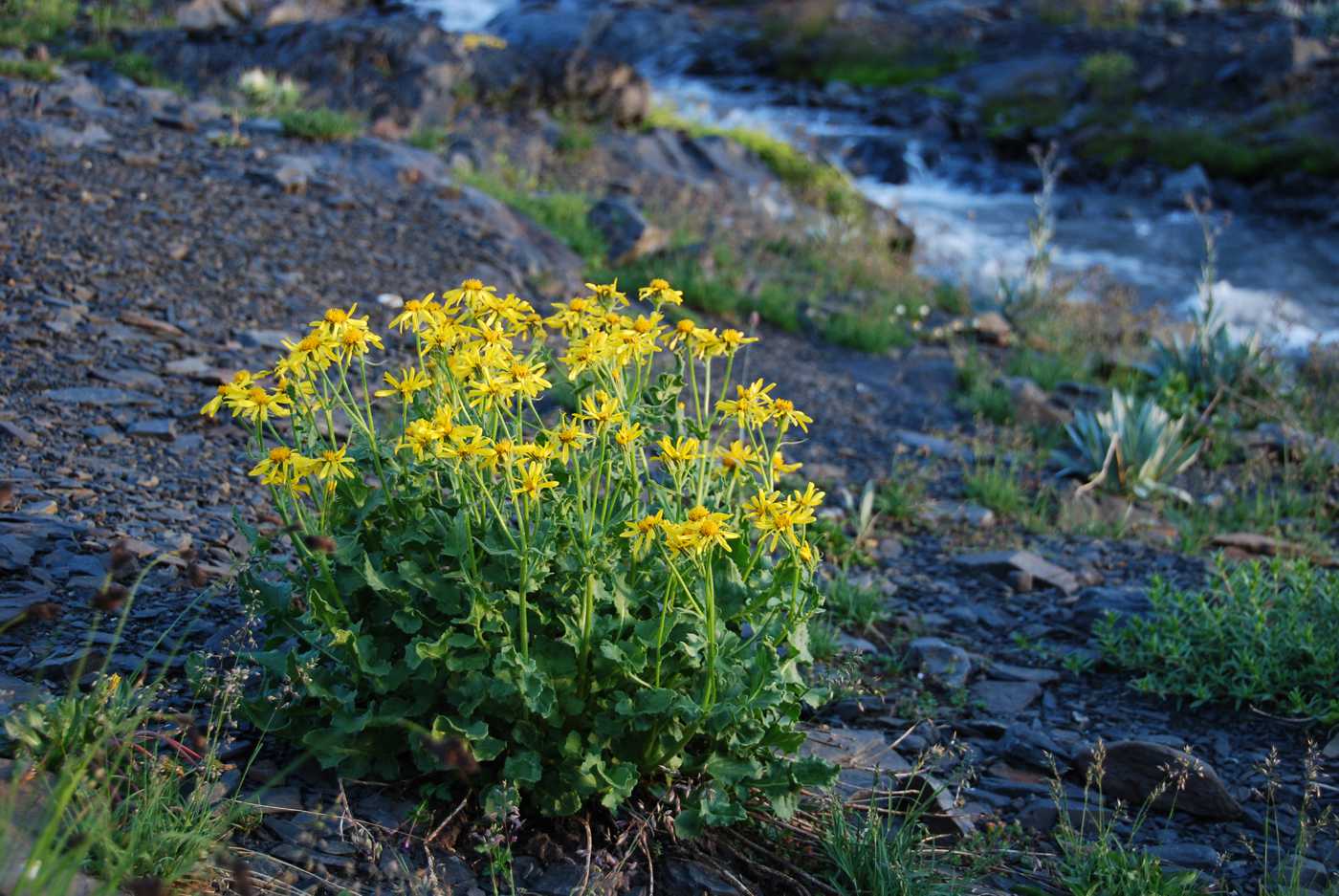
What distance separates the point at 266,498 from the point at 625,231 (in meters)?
4.61

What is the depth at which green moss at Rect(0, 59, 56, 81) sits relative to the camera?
791cm

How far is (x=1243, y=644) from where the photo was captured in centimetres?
359

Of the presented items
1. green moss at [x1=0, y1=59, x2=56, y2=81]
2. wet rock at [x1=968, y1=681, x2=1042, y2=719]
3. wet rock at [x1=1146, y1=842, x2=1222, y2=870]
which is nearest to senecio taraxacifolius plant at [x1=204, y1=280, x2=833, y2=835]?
wet rock at [x1=1146, y1=842, x2=1222, y2=870]

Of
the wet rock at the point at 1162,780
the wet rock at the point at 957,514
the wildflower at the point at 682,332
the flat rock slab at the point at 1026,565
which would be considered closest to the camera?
the wildflower at the point at 682,332

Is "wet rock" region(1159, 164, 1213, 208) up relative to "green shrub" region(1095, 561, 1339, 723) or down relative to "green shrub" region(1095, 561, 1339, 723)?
down

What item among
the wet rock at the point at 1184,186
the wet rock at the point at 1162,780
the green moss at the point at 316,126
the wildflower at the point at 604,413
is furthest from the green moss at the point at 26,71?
the wet rock at the point at 1184,186

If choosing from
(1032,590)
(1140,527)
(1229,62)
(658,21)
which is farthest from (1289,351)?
(658,21)

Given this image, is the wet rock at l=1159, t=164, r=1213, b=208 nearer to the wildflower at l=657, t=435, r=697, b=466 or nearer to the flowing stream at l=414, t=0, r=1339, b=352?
the flowing stream at l=414, t=0, r=1339, b=352

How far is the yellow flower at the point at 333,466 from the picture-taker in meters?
2.23

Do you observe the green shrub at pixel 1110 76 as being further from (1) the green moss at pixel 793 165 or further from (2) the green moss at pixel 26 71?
(2) the green moss at pixel 26 71

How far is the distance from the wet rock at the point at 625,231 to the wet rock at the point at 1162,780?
17.4ft

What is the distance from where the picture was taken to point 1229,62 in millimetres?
18703

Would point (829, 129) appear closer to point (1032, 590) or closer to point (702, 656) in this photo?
point (1032, 590)

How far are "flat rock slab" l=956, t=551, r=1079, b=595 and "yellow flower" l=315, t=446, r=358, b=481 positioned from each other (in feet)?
10.0
